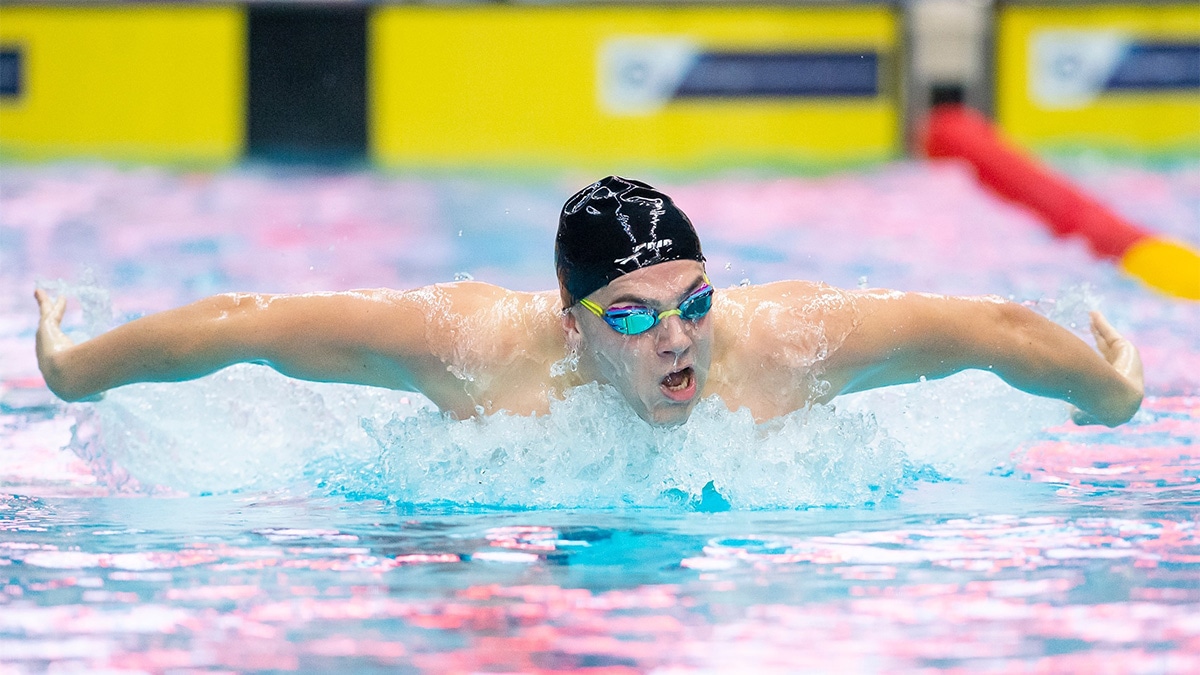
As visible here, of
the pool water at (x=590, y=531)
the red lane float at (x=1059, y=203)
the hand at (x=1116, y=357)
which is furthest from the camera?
the red lane float at (x=1059, y=203)

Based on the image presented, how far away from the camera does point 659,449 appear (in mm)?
3098

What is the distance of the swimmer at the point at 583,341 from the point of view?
297 cm

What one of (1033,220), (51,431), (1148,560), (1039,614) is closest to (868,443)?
(1148,560)

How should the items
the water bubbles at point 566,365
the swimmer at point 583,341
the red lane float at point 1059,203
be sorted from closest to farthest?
the swimmer at point 583,341 < the water bubbles at point 566,365 < the red lane float at point 1059,203

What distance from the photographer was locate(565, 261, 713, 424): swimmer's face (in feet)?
9.35

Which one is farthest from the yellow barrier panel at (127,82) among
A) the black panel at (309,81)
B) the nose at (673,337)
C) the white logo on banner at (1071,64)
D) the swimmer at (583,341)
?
the nose at (673,337)

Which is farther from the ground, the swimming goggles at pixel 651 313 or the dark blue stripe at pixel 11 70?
the dark blue stripe at pixel 11 70

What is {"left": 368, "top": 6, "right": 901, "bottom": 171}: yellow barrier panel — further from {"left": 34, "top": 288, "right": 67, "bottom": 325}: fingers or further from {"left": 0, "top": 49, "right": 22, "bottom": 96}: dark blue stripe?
{"left": 34, "top": 288, "right": 67, "bottom": 325}: fingers

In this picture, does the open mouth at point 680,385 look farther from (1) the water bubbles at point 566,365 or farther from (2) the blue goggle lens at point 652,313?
(1) the water bubbles at point 566,365

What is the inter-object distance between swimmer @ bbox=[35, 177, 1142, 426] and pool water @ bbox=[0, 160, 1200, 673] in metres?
0.08

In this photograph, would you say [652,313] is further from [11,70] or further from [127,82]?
[11,70]

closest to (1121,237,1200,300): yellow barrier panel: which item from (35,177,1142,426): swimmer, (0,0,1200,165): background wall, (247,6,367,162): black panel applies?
(35,177,1142,426): swimmer

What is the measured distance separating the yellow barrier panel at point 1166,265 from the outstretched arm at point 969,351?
256 centimetres

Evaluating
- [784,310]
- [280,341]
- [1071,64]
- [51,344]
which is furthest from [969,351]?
[1071,64]
